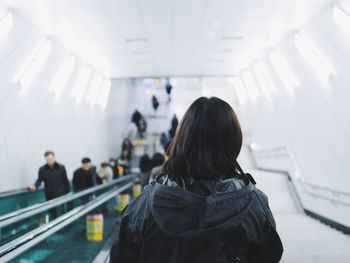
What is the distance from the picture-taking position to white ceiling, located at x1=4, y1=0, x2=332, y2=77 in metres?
6.67

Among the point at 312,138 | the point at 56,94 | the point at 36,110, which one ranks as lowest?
the point at 312,138

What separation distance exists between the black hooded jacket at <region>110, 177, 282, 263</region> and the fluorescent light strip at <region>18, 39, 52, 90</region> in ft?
22.0

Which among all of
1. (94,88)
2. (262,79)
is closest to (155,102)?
(94,88)

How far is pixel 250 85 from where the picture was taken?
1354 centimetres

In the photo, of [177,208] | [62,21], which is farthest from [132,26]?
[177,208]

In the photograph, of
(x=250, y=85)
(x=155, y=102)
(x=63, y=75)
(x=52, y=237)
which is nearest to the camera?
(x=52, y=237)

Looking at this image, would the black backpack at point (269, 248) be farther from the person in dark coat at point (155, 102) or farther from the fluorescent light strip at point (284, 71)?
the person in dark coat at point (155, 102)

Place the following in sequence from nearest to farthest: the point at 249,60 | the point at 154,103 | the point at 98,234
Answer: the point at 98,234, the point at 249,60, the point at 154,103

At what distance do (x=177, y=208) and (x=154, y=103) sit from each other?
47.7ft

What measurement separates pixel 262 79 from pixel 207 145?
11.1 m

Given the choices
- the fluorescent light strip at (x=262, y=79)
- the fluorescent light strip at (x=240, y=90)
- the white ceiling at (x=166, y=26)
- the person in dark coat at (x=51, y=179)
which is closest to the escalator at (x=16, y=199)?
the person in dark coat at (x=51, y=179)

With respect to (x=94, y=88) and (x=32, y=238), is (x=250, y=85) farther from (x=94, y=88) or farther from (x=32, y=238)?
(x=32, y=238)

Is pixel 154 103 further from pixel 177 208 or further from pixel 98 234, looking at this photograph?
pixel 177 208

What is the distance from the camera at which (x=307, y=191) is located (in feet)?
24.5
